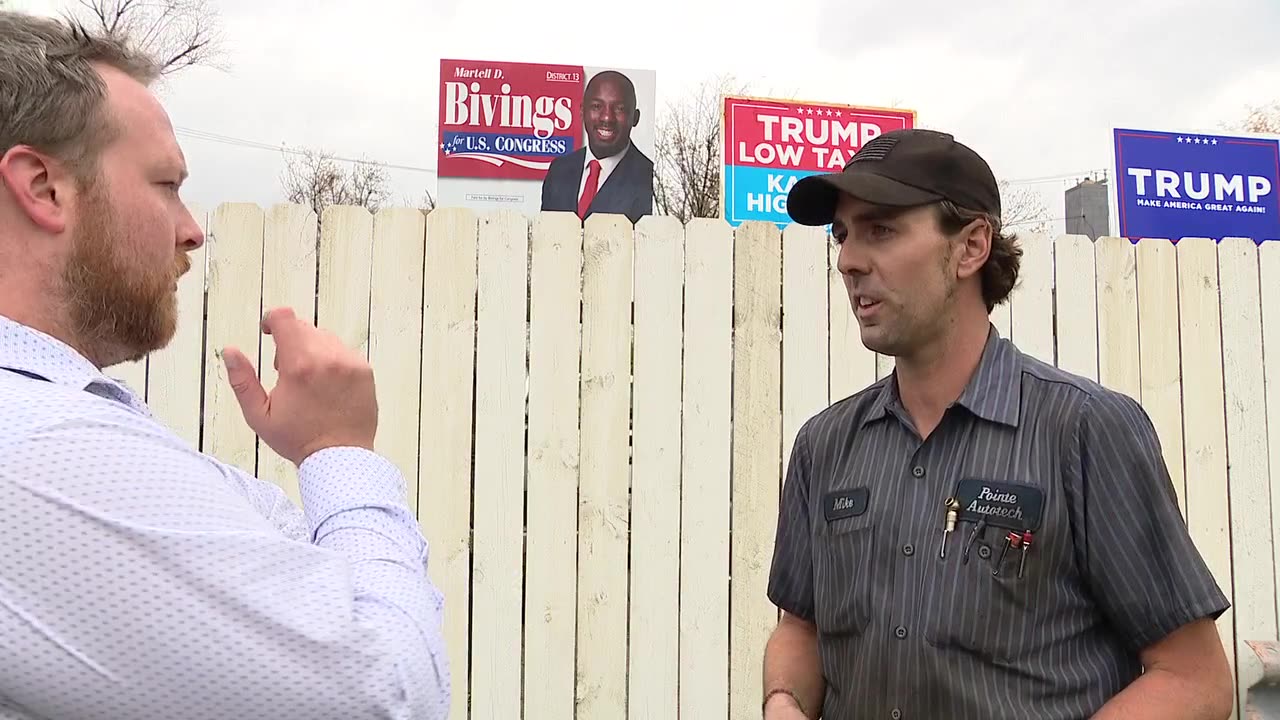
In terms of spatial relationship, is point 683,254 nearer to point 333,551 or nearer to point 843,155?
point 333,551

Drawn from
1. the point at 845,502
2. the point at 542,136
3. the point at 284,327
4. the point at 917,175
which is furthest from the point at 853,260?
the point at 542,136

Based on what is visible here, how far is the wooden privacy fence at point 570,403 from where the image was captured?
3.42 m

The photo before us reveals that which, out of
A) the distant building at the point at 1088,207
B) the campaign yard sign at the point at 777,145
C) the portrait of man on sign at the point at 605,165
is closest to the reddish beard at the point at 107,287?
the portrait of man on sign at the point at 605,165

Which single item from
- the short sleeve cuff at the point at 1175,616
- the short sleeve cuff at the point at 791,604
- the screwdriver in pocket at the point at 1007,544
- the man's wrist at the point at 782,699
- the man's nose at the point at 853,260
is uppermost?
the man's nose at the point at 853,260

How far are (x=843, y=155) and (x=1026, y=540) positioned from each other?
22.6 ft

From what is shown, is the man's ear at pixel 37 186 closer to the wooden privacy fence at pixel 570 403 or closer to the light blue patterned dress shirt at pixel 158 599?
the light blue patterned dress shirt at pixel 158 599

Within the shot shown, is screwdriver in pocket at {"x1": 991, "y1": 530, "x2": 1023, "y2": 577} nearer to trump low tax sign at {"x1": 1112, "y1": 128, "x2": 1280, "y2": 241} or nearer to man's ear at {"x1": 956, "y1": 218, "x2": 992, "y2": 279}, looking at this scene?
man's ear at {"x1": 956, "y1": 218, "x2": 992, "y2": 279}

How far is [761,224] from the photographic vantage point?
11.9 feet

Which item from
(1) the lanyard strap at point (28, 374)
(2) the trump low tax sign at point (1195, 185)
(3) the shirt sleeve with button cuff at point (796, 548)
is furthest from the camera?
(2) the trump low tax sign at point (1195, 185)

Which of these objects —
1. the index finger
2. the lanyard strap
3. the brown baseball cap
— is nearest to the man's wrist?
the brown baseball cap

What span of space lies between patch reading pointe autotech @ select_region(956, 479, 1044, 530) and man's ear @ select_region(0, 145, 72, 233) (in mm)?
1500

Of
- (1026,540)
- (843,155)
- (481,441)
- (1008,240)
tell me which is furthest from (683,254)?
(843,155)

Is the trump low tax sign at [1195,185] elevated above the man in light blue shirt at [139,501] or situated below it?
above

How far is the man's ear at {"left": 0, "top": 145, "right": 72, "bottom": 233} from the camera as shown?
1149mm
